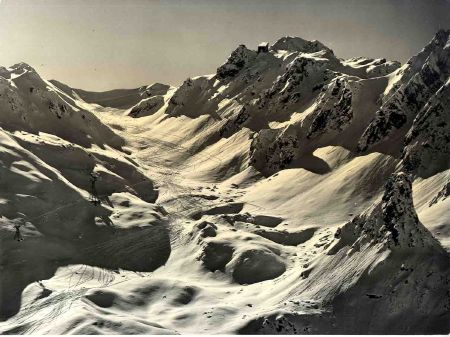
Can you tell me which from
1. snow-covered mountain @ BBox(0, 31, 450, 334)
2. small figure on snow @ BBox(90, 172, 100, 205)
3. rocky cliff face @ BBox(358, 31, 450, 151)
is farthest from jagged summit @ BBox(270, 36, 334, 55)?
small figure on snow @ BBox(90, 172, 100, 205)

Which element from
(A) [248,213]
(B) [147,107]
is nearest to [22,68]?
(A) [248,213]

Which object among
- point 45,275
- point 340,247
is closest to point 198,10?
point 340,247

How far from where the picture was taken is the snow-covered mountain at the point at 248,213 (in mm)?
19672

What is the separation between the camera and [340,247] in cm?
2209

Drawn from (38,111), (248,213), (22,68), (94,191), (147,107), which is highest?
(22,68)

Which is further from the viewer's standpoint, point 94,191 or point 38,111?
point 38,111

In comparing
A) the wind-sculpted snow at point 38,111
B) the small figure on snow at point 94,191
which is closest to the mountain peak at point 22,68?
the wind-sculpted snow at point 38,111

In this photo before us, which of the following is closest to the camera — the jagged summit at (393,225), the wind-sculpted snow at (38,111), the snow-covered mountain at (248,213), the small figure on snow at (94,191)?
the snow-covered mountain at (248,213)

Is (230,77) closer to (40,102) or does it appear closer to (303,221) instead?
(40,102)

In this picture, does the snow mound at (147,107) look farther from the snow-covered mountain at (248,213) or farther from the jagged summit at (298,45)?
the snow-covered mountain at (248,213)

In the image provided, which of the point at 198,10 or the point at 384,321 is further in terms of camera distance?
the point at 198,10

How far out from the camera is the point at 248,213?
32031 mm

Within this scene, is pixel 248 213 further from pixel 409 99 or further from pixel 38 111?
pixel 38 111

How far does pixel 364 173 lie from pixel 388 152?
2.57 metres
